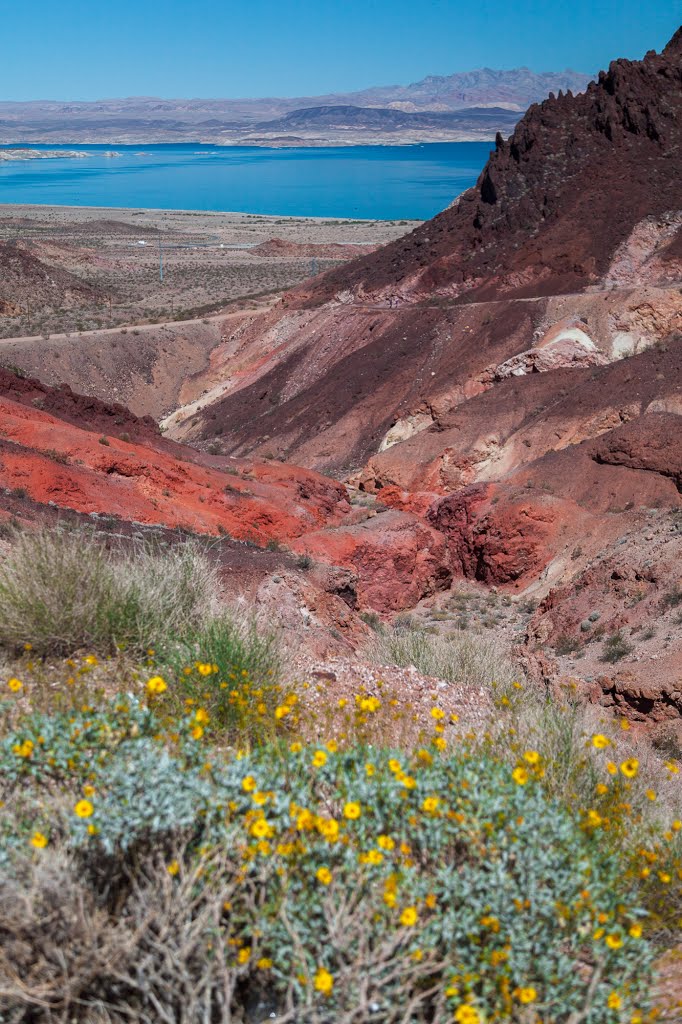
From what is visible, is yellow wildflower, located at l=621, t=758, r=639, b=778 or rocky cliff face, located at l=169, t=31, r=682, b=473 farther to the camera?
rocky cliff face, located at l=169, t=31, r=682, b=473

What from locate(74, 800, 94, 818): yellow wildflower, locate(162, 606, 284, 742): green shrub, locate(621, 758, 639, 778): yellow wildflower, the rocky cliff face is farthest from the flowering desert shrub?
the rocky cliff face

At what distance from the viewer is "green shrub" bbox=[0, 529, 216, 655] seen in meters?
5.45

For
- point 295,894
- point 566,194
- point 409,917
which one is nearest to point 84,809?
point 295,894

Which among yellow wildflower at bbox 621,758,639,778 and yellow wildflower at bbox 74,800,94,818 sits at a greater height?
yellow wildflower at bbox 74,800,94,818

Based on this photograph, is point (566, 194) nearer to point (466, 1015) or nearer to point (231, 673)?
point (231, 673)

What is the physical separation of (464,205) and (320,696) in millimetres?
37030

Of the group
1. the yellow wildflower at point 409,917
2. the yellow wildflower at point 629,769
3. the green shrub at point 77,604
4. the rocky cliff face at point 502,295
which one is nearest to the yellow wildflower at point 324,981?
the yellow wildflower at point 409,917

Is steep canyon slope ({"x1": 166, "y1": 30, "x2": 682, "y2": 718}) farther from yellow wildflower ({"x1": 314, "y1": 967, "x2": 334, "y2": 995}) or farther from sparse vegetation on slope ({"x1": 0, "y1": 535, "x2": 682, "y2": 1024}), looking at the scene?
yellow wildflower ({"x1": 314, "y1": 967, "x2": 334, "y2": 995})

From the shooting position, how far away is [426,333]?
1288 inches

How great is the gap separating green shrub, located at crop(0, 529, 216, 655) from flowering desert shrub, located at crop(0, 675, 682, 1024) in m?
2.02

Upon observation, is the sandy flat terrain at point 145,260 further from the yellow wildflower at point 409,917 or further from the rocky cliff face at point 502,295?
the yellow wildflower at point 409,917

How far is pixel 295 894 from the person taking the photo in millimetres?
2967

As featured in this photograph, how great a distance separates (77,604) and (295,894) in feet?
10.2

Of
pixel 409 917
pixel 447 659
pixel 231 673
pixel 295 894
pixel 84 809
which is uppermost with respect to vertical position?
pixel 84 809
